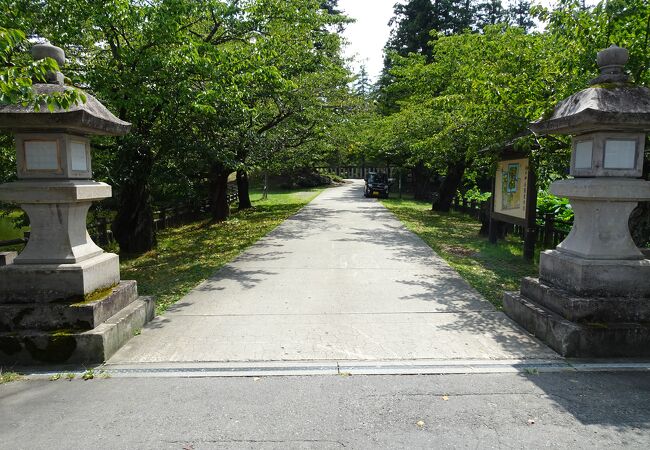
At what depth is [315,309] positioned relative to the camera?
624 centimetres

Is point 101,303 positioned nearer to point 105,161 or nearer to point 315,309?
point 315,309

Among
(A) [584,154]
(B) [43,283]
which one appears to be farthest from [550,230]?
(B) [43,283]

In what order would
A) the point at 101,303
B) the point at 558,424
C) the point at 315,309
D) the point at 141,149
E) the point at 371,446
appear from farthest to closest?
the point at 141,149 < the point at 315,309 < the point at 101,303 < the point at 558,424 < the point at 371,446

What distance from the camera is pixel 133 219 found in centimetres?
1105

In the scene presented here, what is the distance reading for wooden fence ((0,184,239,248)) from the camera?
37.5 ft

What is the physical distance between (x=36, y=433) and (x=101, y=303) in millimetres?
1610

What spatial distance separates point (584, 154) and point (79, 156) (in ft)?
19.1

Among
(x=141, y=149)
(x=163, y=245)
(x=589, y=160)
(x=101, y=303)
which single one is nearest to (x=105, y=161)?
(x=141, y=149)

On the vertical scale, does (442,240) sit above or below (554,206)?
below

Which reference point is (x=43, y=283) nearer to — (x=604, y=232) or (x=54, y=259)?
(x=54, y=259)

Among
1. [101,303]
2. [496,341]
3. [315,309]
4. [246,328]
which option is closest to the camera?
[101,303]

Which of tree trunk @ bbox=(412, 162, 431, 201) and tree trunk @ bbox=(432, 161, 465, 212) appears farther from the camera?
tree trunk @ bbox=(412, 162, 431, 201)

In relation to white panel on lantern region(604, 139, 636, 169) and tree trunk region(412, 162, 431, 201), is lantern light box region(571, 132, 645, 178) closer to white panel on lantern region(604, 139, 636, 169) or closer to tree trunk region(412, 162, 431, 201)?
white panel on lantern region(604, 139, 636, 169)

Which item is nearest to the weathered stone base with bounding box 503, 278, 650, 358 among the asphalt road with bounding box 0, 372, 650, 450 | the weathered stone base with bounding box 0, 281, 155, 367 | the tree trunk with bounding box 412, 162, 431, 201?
the asphalt road with bounding box 0, 372, 650, 450
